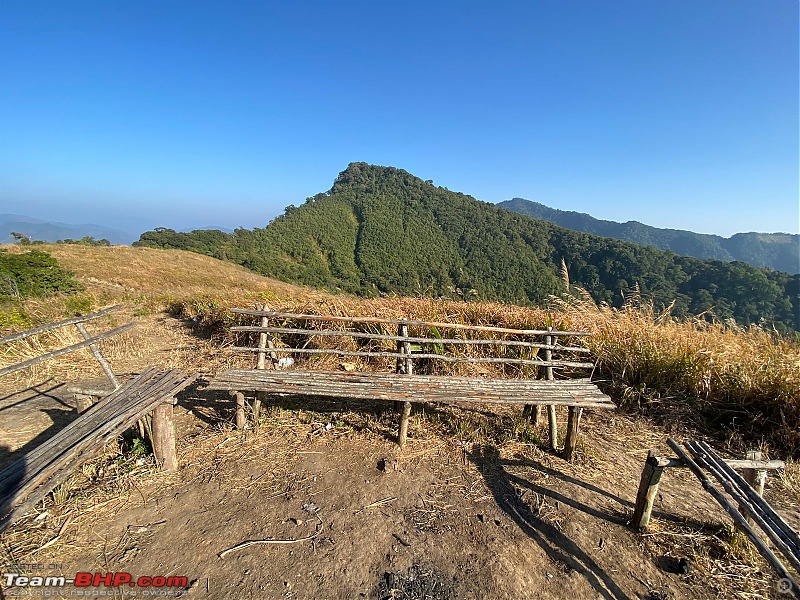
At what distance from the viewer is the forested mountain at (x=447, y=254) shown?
25.0 metres

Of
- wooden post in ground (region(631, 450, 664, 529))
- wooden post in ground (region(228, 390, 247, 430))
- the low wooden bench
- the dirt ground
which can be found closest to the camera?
the low wooden bench

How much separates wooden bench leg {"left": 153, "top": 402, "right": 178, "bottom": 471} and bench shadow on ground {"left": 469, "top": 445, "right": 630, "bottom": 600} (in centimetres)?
257

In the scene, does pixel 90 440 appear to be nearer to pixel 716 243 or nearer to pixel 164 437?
pixel 164 437

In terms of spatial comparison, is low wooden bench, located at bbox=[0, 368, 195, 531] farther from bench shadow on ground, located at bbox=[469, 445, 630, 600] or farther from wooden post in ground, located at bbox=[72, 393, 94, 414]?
bench shadow on ground, located at bbox=[469, 445, 630, 600]

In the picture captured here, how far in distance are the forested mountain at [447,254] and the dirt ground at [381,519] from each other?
3390mm

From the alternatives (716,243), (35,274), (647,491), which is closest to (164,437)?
(647,491)

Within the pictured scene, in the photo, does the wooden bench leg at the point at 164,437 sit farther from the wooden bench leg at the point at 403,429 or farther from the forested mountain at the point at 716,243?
the forested mountain at the point at 716,243

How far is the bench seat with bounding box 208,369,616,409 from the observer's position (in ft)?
10.0

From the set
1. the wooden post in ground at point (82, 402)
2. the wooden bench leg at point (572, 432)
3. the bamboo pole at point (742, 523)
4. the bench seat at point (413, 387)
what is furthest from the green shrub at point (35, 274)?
the bamboo pole at point (742, 523)

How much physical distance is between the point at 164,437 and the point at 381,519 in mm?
1872

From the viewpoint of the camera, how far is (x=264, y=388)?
317 cm

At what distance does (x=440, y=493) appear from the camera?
2.77m

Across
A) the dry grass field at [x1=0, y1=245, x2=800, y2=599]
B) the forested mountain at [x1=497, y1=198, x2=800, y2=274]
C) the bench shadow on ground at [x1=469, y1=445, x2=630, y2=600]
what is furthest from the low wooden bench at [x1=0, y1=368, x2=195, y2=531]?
the forested mountain at [x1=497, y1=198, x2=800, y2=274]

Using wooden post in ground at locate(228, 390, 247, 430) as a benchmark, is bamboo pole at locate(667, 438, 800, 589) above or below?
above
